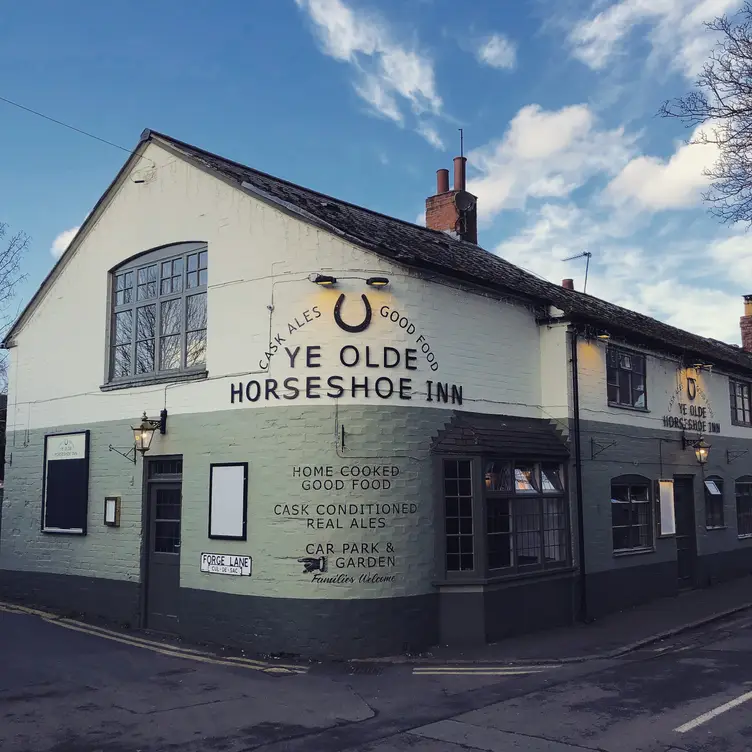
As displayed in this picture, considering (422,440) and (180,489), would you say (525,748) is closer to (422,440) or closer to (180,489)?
(422,440)

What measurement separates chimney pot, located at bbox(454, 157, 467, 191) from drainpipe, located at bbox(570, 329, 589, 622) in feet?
25.4

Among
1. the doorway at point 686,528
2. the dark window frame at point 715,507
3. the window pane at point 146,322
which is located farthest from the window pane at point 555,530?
the window pane at point 146,322

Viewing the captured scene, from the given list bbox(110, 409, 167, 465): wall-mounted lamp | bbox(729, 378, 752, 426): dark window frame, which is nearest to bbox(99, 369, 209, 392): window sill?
bbox(110, 409, 167, 465): wall-mounted lamp

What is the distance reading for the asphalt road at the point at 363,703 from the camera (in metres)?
7.79

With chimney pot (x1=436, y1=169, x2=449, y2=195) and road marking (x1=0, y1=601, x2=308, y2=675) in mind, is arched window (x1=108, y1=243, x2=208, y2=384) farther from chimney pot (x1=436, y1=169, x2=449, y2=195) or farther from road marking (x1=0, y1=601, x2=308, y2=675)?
chimney pot (x1=436, y1=169, x2=449, y2=195)

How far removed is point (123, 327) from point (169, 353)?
1622 mm

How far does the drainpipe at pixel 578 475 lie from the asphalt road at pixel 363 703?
90.1 inches

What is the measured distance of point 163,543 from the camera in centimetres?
1397

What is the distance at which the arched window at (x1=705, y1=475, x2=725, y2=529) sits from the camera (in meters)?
19.8

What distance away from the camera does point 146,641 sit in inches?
509

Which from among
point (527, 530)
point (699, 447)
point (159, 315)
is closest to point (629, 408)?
point (699, 447)

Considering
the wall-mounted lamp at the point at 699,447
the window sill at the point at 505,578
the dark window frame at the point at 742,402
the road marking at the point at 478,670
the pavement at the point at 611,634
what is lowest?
the road marking at the point at 478,670

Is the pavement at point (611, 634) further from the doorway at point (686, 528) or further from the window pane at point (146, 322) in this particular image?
the window pane at point (146, 322)

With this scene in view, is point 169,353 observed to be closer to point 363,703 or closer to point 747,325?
point 363,703
